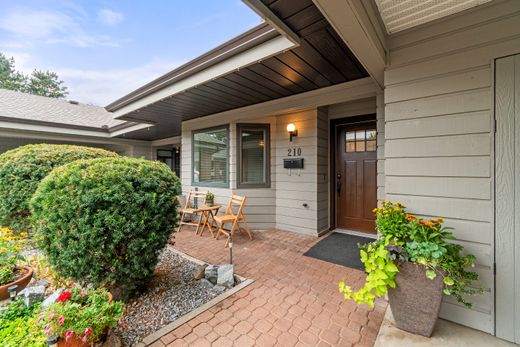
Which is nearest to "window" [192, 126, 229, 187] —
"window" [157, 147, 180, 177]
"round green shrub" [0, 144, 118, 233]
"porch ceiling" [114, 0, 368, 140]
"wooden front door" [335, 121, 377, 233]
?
"porch ceiling" [114, 0, 368, 140]

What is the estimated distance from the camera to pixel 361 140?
4.00m

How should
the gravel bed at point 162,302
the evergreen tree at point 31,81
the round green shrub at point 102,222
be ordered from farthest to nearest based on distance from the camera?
the evergreen tree at point 31,81
the round green shrub at point 102,222
the gravel bed at point 162,302

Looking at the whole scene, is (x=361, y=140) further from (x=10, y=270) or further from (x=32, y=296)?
(x=10, y=270)

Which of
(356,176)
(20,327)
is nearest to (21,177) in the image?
(20,327)

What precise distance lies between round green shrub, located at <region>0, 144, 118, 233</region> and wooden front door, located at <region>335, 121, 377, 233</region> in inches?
161

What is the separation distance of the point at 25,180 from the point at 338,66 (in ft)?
→ 16.0

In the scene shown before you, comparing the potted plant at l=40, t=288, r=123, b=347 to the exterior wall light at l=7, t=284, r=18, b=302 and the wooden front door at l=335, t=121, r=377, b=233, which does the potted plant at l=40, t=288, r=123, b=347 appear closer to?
the exterior wall light at l=7, t=284, r=18, b=302

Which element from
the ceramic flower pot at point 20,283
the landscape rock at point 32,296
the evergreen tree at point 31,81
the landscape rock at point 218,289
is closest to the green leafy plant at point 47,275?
the ceramic flower pot at point 20,283

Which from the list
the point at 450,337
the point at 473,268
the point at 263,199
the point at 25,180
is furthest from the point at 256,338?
the point at 25,180

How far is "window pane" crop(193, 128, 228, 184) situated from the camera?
4918 mm

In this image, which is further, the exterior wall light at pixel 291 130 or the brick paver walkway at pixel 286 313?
the exterior wall light at pixel 291 130

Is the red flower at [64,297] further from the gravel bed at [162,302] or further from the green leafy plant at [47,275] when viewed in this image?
the green leafy plant at [47,275]

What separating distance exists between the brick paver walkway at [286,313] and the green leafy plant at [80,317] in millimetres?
442

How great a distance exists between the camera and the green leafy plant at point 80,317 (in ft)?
3.99
